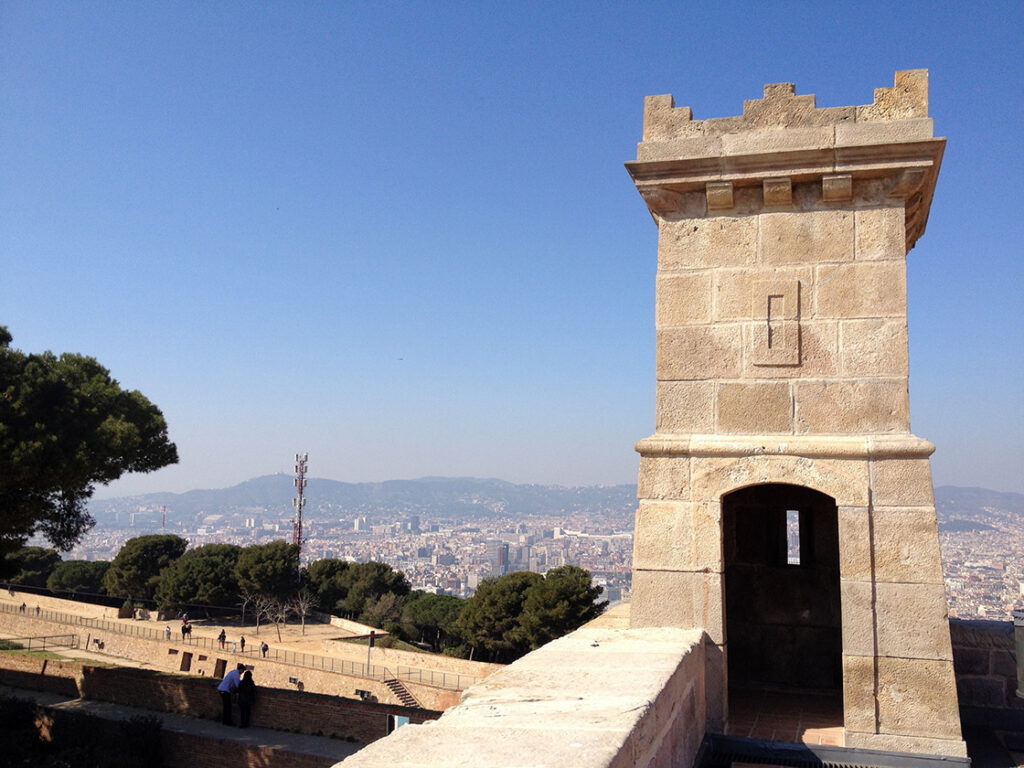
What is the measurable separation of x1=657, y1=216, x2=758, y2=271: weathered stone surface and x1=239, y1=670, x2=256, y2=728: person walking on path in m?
17.3

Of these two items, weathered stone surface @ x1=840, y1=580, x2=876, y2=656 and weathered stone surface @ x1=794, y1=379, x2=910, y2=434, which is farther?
weathered stone surface @ x1=794, y1=379, x2=910, y2=434

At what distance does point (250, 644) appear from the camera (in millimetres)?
38062

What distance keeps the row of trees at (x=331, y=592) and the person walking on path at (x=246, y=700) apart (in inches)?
775

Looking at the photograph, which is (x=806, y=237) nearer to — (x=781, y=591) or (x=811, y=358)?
(x=811, y=358)

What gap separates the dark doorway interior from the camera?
6875 millimetres

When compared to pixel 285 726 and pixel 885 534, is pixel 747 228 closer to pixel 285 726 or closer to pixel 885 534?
pixel 885 534

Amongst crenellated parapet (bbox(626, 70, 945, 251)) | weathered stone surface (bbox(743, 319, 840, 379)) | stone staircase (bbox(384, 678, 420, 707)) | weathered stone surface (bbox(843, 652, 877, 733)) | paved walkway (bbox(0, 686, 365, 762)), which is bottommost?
stone staircase (bbox(384, 678, 420, 707))

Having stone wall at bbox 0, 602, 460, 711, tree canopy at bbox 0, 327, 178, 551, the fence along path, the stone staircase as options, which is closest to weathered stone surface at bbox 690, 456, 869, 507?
tree canopy at bbox 0, 327, 178, 551

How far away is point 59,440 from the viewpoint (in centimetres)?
1620

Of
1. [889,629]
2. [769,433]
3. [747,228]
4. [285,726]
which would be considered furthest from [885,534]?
[285,726]

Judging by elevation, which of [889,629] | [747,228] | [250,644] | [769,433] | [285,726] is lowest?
[250,644]

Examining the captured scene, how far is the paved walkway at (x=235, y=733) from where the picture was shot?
55.9ft

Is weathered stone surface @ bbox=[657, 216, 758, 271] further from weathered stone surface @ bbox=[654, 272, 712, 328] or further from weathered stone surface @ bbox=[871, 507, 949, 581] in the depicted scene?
weathered stone surface @ bbox=[871, 507, 949, 581]

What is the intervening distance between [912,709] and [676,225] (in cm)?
331
